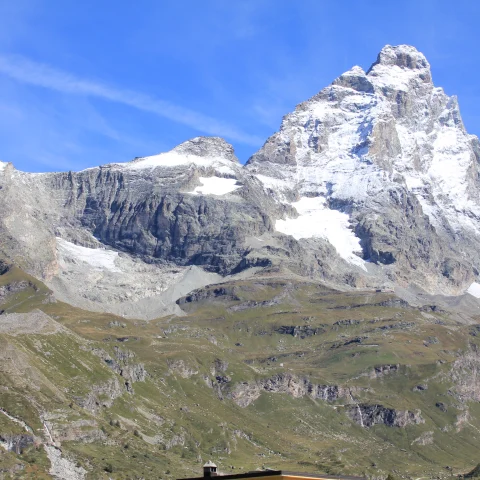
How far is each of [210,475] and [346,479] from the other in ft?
53.9

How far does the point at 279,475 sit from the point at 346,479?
1391cm

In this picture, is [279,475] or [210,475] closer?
[279,475]

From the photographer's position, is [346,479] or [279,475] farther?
[346,479]

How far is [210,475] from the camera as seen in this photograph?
435 ft

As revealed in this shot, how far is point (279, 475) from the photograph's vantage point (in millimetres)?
121062

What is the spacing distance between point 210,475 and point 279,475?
46.7 ft

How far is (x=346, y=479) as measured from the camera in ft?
432
